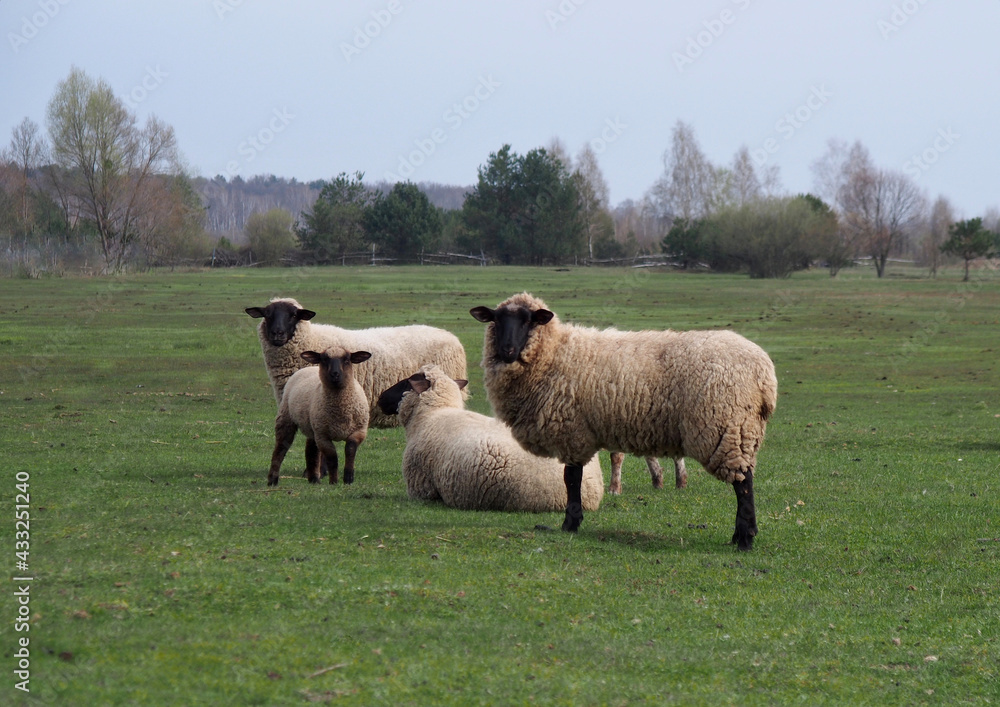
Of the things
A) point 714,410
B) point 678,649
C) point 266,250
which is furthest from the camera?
point 266,250

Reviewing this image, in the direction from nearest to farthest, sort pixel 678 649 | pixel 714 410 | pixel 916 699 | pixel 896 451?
pixel 916 699 < pixel 678 649 < pixel 714 410 < pixel 896 451

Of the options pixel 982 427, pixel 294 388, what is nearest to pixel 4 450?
pixel 294 388

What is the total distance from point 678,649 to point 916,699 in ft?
5.01

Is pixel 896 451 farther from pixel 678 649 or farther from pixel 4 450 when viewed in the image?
pixel 4 450

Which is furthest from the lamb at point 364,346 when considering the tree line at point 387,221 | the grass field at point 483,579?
the tree line at point 387,221

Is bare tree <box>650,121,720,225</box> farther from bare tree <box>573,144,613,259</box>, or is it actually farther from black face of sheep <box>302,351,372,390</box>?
black face of sheep <box>302,351,372,390</box>

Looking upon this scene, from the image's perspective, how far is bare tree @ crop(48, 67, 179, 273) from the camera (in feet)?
238

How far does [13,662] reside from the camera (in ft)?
19.1

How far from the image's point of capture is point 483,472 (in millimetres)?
11812

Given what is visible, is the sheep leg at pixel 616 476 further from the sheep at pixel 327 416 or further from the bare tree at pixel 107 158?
the bare tree at pixel 107 158

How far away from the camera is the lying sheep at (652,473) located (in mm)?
13558

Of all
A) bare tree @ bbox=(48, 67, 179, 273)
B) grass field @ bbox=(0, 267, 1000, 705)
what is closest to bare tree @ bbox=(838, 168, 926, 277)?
bare tree @ bbox=(48, 67, 179, 273)

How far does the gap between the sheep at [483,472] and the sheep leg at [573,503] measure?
1.08m

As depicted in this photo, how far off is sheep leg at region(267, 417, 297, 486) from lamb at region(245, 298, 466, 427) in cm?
164
